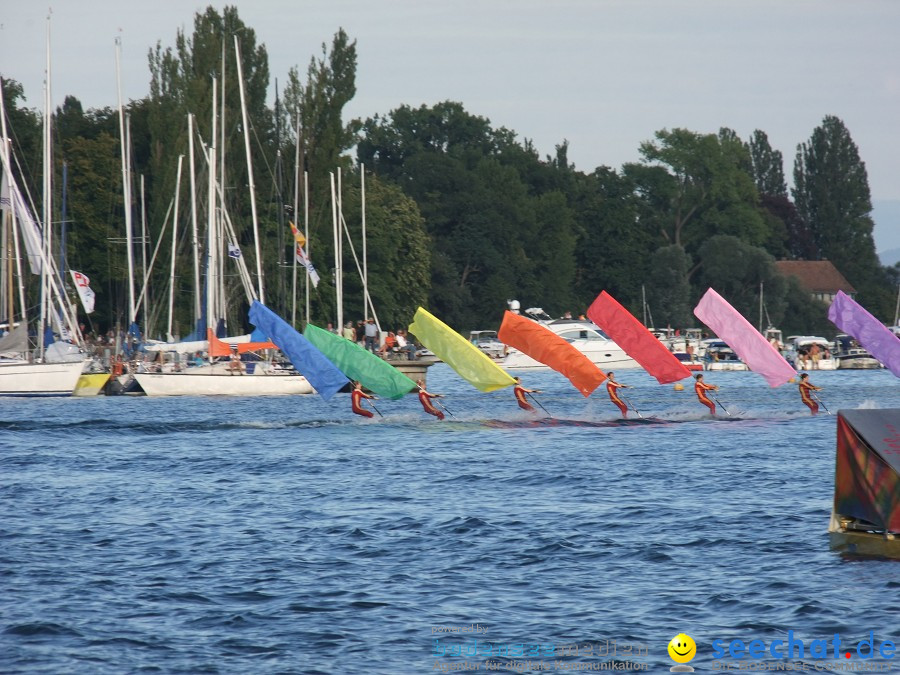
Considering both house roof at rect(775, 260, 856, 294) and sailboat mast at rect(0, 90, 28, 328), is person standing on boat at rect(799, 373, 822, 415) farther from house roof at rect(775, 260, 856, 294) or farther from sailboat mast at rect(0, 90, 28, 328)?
house roof at rect(775, 260, 856, 294)

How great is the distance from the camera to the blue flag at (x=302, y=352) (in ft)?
118

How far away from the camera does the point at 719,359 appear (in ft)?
280

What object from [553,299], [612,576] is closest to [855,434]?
[612,576]

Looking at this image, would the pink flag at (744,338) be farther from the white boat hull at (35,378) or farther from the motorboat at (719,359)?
the motorboat at (719,359)

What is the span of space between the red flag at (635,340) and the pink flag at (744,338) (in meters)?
1.61

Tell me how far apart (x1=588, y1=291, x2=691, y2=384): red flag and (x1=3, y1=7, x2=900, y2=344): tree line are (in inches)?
800

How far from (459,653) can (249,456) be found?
18.5 metres

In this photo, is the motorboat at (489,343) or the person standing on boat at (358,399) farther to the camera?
the motorboat at (489,343)

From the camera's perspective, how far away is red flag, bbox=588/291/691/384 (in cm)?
3719

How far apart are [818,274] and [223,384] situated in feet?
301

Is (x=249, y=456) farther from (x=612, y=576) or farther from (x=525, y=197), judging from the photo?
(x=525, y=197)

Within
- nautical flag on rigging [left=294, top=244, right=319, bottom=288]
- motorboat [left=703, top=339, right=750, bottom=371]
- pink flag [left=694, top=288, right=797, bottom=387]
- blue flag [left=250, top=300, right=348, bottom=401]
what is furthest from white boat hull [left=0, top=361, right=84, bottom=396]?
motorboat [left=703, top=339, right=750, bottom=371]

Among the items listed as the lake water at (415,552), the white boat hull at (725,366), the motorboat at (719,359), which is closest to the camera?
the lake water at (415,552)

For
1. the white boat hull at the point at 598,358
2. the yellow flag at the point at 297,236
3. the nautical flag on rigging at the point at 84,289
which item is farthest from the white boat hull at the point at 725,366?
the nautical flag on rigging at the point at 84,289
